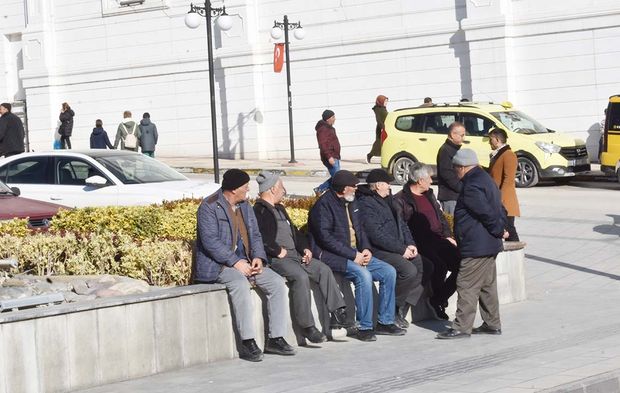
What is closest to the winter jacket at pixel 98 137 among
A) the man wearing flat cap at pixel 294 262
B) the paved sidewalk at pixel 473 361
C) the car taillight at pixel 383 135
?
the car taillight at pixel 383 135

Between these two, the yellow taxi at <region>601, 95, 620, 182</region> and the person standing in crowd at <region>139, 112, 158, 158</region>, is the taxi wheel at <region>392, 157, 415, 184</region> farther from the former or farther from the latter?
the person standing in crowd at <region>139, 112, 158, 158</region>

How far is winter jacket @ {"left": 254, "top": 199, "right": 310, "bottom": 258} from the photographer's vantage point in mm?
12086

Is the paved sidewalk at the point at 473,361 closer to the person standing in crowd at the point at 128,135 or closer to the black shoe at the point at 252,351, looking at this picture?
the black shoe at the point at 252,351

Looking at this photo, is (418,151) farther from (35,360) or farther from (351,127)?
(35,360)

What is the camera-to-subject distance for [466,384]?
388 inches

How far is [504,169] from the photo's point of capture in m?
15.4

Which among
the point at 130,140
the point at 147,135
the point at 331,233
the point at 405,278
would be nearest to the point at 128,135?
the point at 130,140

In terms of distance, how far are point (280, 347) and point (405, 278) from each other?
192cm

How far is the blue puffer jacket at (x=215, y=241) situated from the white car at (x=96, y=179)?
684 centimetres

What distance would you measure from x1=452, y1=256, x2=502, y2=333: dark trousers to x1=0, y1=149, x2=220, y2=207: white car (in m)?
6.82

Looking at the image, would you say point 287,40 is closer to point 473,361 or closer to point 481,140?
point 481,140

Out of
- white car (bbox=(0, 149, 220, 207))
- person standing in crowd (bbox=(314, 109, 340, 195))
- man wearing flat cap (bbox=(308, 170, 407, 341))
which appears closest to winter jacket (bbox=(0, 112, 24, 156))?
white car (bbox=(0, 149, 220, 207))

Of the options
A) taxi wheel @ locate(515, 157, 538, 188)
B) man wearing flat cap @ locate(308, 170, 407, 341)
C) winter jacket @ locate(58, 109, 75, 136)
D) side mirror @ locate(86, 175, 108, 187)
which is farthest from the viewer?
winter jacket @ locate(58, 109, 75, 136)

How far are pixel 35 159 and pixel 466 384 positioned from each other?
11123 mm
